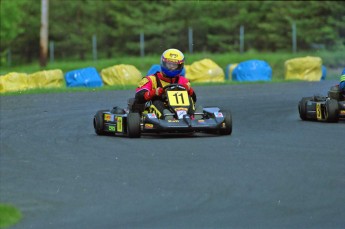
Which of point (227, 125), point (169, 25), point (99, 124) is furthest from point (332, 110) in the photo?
point (169, 25)

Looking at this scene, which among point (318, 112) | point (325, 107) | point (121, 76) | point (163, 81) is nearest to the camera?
point (163, 81)

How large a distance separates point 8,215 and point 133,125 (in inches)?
222

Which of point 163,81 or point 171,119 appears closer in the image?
point 171,119

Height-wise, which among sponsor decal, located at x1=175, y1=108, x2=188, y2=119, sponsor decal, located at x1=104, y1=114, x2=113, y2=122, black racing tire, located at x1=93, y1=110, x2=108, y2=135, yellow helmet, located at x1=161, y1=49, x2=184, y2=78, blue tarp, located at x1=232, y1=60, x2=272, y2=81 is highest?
yellow helmet, located at x1=161, y1=49, x2=184, y2=78

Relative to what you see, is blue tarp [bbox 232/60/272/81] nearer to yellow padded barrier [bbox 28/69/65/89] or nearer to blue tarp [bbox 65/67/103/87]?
blue tarp [bbox 65/67/103/87]

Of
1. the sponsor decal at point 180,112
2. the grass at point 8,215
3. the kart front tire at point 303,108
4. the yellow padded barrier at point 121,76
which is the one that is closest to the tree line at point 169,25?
the yellow padded barrier at point 121,76

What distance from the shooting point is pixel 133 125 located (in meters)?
13.3

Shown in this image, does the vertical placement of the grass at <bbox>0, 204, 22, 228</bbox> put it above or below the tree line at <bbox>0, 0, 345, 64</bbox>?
below

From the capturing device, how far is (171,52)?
558 inches

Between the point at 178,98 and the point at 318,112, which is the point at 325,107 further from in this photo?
the point at 178,98

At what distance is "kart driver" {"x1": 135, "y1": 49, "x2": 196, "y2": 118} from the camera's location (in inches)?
550

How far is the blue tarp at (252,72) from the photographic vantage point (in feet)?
94.1

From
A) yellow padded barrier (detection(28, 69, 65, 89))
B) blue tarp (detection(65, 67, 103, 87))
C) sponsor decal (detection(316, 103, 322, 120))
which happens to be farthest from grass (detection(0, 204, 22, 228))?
blue tarp (detection(65, 67, 103, 87))

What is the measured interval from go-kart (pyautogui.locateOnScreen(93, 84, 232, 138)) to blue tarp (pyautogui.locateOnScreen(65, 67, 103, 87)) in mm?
12206
